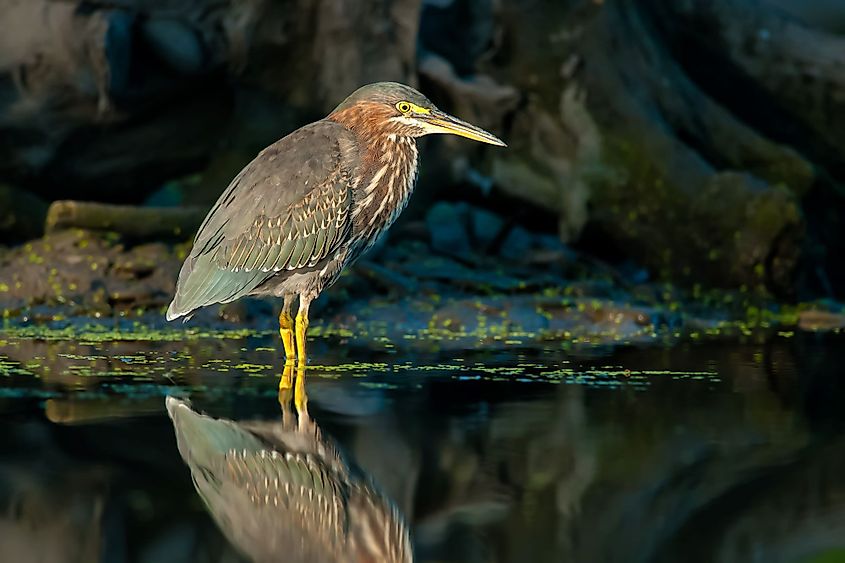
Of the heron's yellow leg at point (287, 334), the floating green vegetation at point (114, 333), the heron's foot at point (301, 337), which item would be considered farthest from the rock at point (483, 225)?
the heron's foot at point (301, 337)

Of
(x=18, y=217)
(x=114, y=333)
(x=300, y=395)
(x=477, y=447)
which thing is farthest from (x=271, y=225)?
(x=18, y=217)

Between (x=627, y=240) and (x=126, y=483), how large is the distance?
8485 millimetres

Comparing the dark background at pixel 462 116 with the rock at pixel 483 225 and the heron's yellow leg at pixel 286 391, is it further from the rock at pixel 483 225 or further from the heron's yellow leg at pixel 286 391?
the heron's yellow leg at pixel 286 391

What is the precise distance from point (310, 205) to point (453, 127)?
3.24 feet

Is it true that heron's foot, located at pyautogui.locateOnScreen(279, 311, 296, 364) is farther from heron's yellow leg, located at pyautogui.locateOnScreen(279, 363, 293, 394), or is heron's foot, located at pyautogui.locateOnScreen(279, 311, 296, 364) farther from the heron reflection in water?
the heron reflection in water

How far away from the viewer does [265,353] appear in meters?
9.21

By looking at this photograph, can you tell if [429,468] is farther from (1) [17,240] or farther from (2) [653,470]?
(1) [17,240]

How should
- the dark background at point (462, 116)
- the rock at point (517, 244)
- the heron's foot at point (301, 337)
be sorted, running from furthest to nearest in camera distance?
the rock at point (517, 244)
the dark background at point (462, 116)
the heron's foot at point (301, 337)

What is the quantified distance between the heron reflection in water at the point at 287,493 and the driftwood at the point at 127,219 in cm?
478

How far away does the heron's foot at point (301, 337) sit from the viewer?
8555 mm

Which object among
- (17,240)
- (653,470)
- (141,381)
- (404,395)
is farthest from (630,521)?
(17,240)

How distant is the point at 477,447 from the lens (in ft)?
20.7

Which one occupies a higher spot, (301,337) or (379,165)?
(379,165)

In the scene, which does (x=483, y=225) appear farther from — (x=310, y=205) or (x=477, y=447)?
(x=477, y=447)
